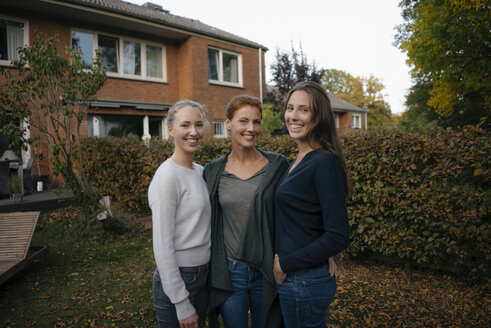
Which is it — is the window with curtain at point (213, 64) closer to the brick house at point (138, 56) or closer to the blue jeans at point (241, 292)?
the brick house at point (138, 56)

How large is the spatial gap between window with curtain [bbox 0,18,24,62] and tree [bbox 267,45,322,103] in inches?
508

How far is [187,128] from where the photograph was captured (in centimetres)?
209

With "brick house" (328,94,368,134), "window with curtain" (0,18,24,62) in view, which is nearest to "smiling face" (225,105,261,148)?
"window with curtain" (0,18,24,62)

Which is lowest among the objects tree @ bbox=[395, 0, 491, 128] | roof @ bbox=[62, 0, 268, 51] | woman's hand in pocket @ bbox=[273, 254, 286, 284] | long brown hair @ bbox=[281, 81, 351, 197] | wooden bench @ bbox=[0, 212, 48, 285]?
wooden bench @ bbox=[0, 212, 48, 285]

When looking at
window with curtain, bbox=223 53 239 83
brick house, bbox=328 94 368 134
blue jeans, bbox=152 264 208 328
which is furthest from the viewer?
brick house, bbox=328 94 368 134

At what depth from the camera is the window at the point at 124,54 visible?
13.0 m

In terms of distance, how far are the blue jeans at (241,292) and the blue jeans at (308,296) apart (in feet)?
0.92

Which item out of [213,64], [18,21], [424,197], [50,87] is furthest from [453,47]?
[18,21]

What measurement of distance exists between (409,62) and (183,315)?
14.7 m

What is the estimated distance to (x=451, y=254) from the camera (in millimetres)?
4203

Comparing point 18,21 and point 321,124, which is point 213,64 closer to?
point 18,21

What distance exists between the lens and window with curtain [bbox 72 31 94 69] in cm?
1274

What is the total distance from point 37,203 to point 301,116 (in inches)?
356

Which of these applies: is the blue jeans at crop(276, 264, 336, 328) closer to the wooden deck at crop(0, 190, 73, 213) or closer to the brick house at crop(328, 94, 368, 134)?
the wooden deck at crop(0, 190, 73, 213)
